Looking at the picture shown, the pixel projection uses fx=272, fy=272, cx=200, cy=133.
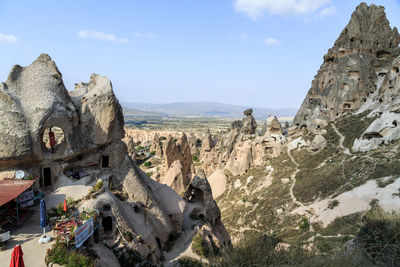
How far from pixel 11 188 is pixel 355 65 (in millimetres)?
37248

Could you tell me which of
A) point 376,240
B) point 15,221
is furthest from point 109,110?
point 376,240

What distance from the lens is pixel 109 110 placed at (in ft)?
38.2

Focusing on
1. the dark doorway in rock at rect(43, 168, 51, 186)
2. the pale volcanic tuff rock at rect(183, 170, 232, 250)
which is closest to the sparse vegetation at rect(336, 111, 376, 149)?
the pale volcanic tuff rock at rect(183, 170, 232, 250)

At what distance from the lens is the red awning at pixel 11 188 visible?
8.23 meters

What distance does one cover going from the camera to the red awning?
8233 mm

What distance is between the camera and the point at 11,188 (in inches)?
346

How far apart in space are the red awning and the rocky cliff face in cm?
2961

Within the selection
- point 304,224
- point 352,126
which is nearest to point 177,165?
point 304,224

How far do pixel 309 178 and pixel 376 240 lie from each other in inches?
622

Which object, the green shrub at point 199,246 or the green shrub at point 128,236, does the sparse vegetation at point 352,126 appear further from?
the green shrub at point 128,236

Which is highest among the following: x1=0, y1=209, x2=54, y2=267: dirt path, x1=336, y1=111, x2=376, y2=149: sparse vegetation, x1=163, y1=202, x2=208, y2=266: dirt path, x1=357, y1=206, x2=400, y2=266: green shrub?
x1=336, y1=111, x2=376, y2=149: sparse vegetation

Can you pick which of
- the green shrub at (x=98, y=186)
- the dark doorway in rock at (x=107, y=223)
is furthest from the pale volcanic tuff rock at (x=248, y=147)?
the dark doorway in rock at (x=107, y=223)

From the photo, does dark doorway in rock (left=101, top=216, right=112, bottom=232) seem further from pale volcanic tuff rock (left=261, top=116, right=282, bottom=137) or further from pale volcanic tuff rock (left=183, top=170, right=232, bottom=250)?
pale volcanic tuff rock (left=261, top=116, right=282, bottom=137)

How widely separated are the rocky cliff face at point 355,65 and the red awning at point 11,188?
29613 millimetres
